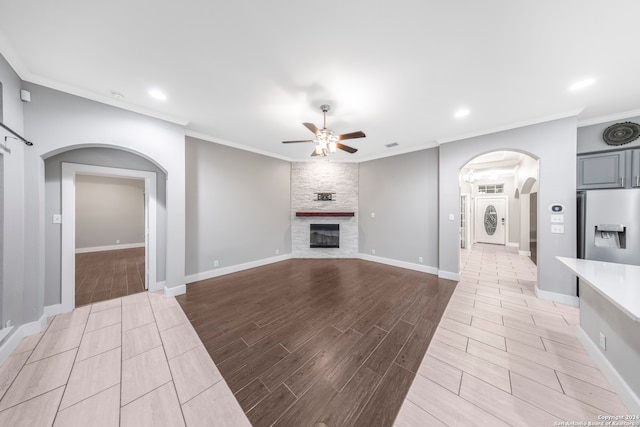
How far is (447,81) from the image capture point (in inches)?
89.0

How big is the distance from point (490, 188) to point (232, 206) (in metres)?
9.65

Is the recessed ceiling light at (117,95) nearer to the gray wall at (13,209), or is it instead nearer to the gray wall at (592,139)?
the gray wall at (13,209)

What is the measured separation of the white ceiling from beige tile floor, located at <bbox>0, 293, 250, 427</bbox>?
2.81 meters

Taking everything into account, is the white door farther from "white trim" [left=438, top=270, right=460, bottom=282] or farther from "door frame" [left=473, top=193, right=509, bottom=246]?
"white trim" [left=438, top=270, right=460, bottom=282]

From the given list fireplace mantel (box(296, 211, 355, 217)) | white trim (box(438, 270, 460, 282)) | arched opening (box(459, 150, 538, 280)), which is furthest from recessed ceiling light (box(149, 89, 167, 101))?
arched opening (box(459, 150, 538, 280))

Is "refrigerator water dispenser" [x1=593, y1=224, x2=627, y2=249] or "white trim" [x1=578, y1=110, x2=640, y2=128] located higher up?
"white trim" [x1=578, y1=110, x2=640, y2=128]

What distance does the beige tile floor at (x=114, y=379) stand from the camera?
1.36 m

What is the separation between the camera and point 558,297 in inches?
119

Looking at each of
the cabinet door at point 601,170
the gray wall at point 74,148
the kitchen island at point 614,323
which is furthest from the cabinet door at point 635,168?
the gray wall at point 74,148

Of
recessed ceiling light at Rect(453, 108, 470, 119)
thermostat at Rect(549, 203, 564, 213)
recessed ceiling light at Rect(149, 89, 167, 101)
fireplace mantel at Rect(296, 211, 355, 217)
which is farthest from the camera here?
fireplace mantel at Rect(296, 211, 355, 217)

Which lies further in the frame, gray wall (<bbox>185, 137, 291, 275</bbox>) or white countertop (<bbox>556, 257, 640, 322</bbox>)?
gray wall (<bbox>185, 137, 291, 275</bbox>)

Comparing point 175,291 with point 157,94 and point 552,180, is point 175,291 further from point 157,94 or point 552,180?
point 552,180

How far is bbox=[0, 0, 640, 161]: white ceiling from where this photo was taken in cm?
149

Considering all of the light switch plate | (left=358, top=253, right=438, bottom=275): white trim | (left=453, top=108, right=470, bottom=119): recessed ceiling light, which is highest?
(left=453, top=108, right=470, bottom=119): recessed ceiling light
